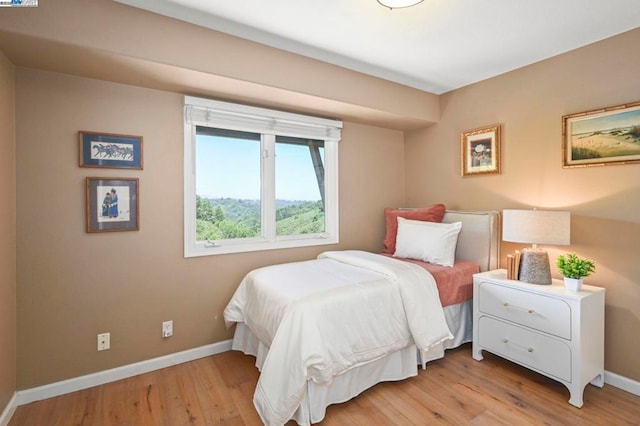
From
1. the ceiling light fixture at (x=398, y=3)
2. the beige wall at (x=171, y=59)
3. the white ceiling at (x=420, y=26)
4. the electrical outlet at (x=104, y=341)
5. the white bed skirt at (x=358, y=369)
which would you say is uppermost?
the white ceiling at (x=420, y=26)

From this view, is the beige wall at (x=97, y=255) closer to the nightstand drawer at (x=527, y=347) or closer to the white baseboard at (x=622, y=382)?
the nightstand drawer at (x=527, y=347)

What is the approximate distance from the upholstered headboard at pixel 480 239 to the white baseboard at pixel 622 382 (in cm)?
101

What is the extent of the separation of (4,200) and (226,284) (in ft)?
4.98

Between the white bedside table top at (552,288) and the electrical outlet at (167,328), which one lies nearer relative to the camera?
the white bedside table top at (552,288)

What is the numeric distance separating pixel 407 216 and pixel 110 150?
266 cm

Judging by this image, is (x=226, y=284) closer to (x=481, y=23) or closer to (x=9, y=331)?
(x=9, y=331)

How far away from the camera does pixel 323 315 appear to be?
6.03 ft

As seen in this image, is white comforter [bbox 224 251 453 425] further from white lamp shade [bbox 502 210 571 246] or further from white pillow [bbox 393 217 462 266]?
white lamp shade [bbox 502 210 571 246]

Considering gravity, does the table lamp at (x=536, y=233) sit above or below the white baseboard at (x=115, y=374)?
above

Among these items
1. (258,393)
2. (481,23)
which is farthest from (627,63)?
(258,393)

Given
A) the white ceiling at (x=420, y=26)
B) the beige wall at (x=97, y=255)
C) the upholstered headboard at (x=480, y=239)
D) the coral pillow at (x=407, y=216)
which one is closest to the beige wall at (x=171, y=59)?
the white ceiling at (x=420, y=26)

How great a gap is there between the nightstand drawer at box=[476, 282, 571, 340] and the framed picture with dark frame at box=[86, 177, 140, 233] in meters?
2.75

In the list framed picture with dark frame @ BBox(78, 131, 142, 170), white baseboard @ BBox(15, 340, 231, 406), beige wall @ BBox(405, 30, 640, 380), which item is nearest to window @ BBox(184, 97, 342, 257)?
framed picture with dark frame @ BBox(78, 131, 142, 170)

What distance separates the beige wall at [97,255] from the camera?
2.03 meters
